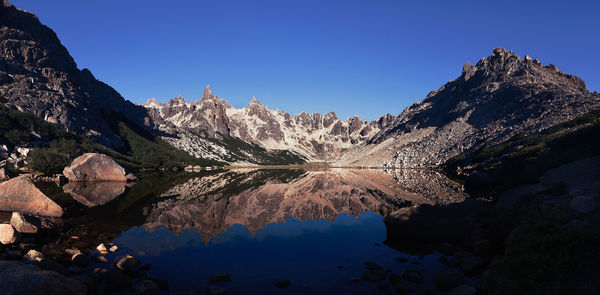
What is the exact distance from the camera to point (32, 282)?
12961 mm

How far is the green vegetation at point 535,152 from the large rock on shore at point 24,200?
56.3m

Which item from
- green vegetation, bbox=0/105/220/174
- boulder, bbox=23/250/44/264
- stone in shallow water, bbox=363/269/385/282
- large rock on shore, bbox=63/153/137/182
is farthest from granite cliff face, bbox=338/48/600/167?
green vegetation, bbox=0/105/220/174

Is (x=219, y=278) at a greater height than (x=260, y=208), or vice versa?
(x=260, y=208)

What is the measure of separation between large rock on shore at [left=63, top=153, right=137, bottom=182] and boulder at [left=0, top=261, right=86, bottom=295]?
8884cm

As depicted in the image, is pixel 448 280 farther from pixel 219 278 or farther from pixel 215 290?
pixel 219 278

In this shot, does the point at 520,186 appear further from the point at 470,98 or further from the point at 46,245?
the point at 470,98

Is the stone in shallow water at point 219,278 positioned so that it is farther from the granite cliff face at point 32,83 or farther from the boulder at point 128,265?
the granite cliff face at point 32,83

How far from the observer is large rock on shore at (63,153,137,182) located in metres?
89.0

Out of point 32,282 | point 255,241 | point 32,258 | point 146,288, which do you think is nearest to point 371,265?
point 255,241

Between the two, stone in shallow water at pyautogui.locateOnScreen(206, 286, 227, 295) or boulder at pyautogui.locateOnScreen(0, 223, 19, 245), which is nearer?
stone in shallow water at pyautogui.locateOnScreen(206, 286, 227, 295)

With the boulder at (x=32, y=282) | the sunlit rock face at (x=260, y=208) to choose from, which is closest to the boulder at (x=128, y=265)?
the boulder at (x=32, y=282)

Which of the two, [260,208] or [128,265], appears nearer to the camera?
[128,265]

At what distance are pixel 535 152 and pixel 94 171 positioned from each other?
124 m

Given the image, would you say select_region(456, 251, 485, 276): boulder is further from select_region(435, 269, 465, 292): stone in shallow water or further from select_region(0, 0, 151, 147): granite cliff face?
select_region(0, 0, 151, 147): granite cliff face
